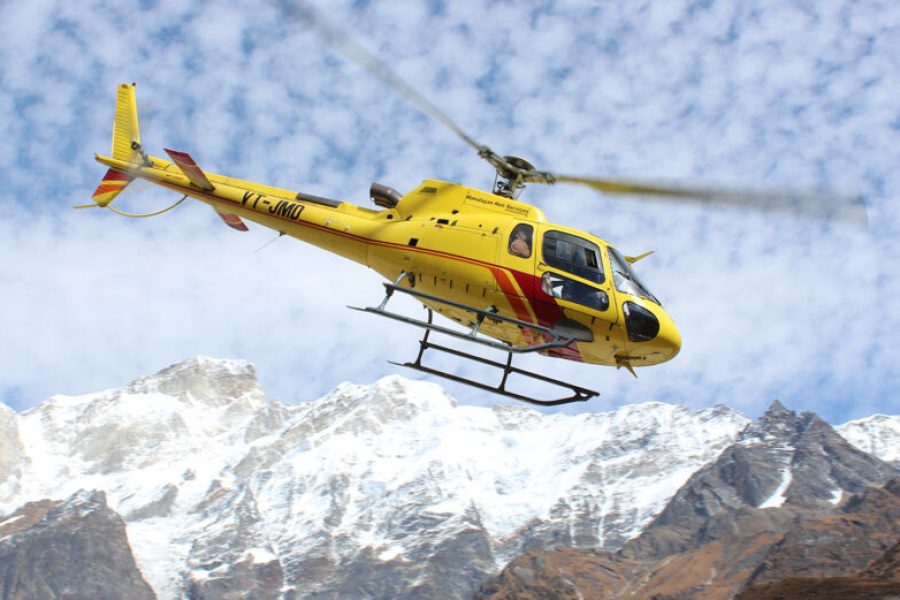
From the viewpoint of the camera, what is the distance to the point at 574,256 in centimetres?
2064

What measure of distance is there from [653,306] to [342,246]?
7.03 metres

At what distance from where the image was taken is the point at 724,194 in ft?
56.9

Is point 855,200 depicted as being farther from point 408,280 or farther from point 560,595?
point 560,595

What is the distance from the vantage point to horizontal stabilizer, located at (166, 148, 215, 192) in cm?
2430

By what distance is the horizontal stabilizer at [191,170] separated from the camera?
79.7 ft

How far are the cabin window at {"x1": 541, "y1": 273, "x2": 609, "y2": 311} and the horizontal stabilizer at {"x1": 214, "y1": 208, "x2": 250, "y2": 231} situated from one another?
8409 mm

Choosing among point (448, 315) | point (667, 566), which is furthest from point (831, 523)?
point (448, 315)

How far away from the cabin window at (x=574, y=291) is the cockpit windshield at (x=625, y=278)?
1.52 feet

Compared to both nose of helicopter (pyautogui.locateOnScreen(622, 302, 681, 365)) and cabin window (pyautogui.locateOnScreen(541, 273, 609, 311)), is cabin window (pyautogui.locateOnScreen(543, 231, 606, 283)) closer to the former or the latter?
cabin window (pyautogui.locateOnScreen(541, 273, 609, 311))

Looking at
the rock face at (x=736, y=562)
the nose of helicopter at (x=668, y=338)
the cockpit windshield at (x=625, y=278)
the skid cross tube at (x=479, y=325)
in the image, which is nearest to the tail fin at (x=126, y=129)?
the skid cross tube at (x=479, y=325)

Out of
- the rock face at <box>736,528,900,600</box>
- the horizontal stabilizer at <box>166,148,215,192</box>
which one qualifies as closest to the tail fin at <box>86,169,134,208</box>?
the horizontal stabilizer at <box>166,148,215,192</box>

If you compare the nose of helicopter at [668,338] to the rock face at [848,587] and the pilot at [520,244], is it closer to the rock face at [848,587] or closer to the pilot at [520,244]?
the pilot at [520,244]

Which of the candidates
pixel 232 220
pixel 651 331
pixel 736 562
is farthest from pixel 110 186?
pixel 736 562

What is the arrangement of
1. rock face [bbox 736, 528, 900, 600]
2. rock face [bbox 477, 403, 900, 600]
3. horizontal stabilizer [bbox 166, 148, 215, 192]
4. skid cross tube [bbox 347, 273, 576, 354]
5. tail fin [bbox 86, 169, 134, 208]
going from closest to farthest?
skid cross tube [bbox 347, 273, 576, 354]
horizontal stabilizer [bbox 166, 148, 215, 192]
tail fin [bbox 86, 169, 134, 208]
rock face [bbox 736, 528, 900, 600]
rock face [bbox 477, 403, 900, 600]
